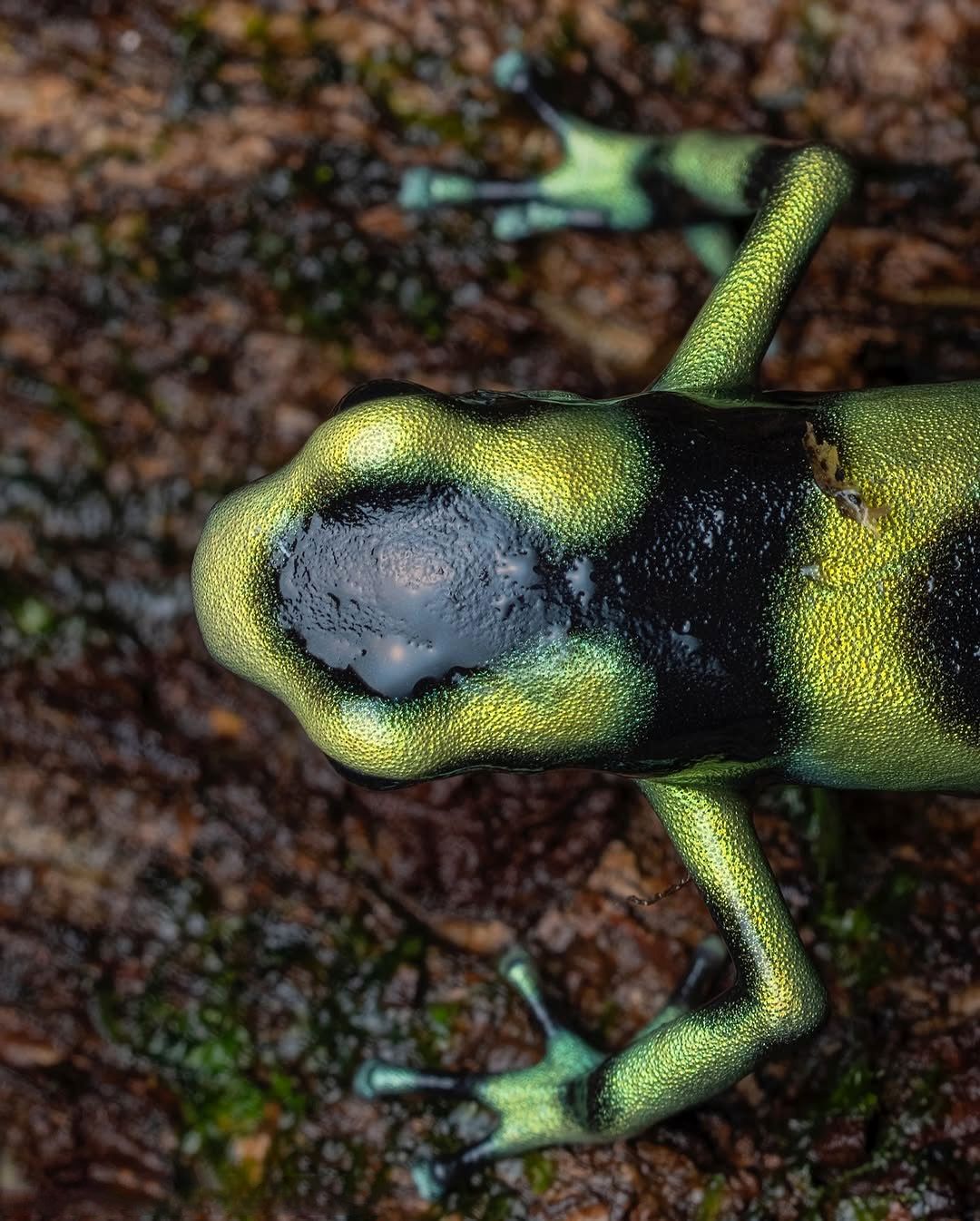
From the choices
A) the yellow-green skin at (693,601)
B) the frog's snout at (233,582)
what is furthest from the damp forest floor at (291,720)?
the frog's snout at (233,582)

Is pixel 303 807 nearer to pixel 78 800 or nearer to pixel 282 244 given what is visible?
pixel 78 800

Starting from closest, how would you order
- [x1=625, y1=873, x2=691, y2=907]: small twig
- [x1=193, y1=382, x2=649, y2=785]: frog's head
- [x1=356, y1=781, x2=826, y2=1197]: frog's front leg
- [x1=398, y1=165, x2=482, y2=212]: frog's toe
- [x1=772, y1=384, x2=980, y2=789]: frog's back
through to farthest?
[x1=193, y1=382, x2=649, y2=785]: frog's head
[x1=772, y1=384, x2=980, y2=789]: frog's back
[x1=356, y1=781, x2=826, y2=1197]: frog's front leg
[x1=625, y1=873, x2=691, y2=907]: small twig
[x1=398, y1=165, x2=482, y2=212]: frog's toe

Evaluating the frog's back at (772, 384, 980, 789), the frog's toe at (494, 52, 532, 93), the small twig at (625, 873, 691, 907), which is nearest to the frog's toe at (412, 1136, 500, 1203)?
the small twig at (625, 873, 691, 907)

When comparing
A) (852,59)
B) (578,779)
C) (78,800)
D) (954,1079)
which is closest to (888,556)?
(578,779)

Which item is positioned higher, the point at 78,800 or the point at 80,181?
the point at 80,181

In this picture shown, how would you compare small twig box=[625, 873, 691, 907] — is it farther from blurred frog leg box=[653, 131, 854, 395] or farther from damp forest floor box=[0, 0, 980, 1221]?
blurred frog leg box=[653, 131, 854, 395]
